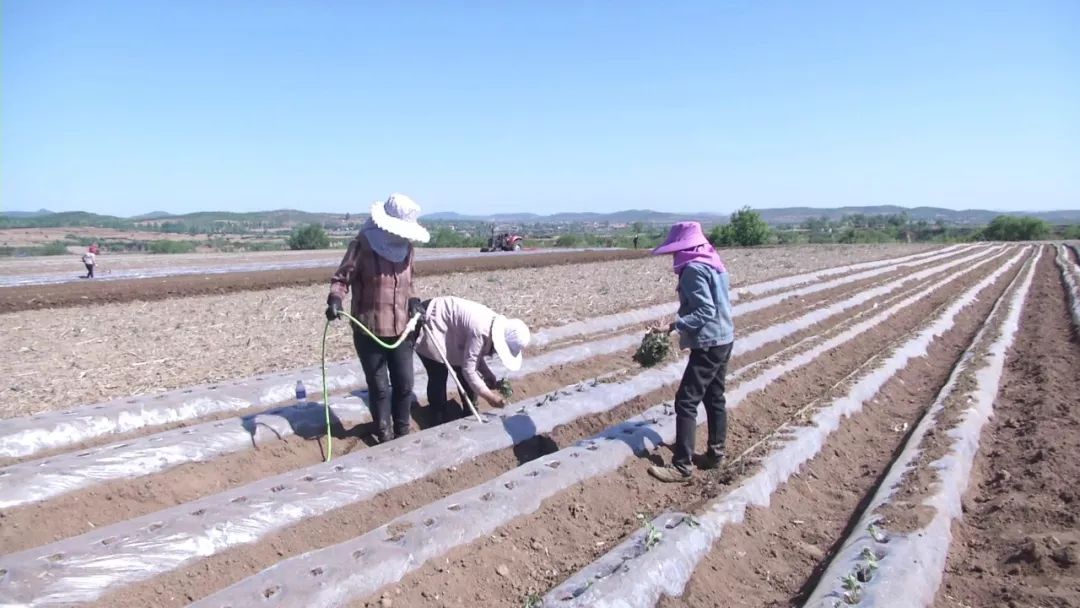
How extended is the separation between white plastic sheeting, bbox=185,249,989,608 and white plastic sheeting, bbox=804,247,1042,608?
1.69m

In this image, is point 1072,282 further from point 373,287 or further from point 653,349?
point 373,287

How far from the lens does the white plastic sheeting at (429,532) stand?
11.0 ft

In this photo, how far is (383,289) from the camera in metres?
5.35

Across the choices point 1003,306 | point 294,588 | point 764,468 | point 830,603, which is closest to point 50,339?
point 294,588

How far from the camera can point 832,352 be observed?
1005 cm

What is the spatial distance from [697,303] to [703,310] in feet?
0.20

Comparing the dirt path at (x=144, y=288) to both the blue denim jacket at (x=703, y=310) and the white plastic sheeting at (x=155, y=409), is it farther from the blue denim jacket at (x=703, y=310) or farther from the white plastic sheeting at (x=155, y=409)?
the blue denim jacket at (x=703, y=310)

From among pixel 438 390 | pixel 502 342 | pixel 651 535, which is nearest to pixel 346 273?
pixel 502 342

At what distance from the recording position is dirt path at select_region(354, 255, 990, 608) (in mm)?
3750

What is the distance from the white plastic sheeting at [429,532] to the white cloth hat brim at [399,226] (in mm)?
1763

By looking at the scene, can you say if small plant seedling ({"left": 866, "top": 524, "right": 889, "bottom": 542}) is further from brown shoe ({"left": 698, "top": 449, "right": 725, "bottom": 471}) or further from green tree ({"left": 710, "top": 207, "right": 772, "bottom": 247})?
green tree ({"left": 710, "top": 207, "right": 772, "bottom": 247})

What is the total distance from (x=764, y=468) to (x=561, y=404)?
6.26 ft

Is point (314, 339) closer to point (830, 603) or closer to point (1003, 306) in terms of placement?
point (830, 603)

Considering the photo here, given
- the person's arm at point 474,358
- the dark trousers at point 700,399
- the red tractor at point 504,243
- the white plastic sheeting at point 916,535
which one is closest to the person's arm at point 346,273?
the person's arm at point 474,358
